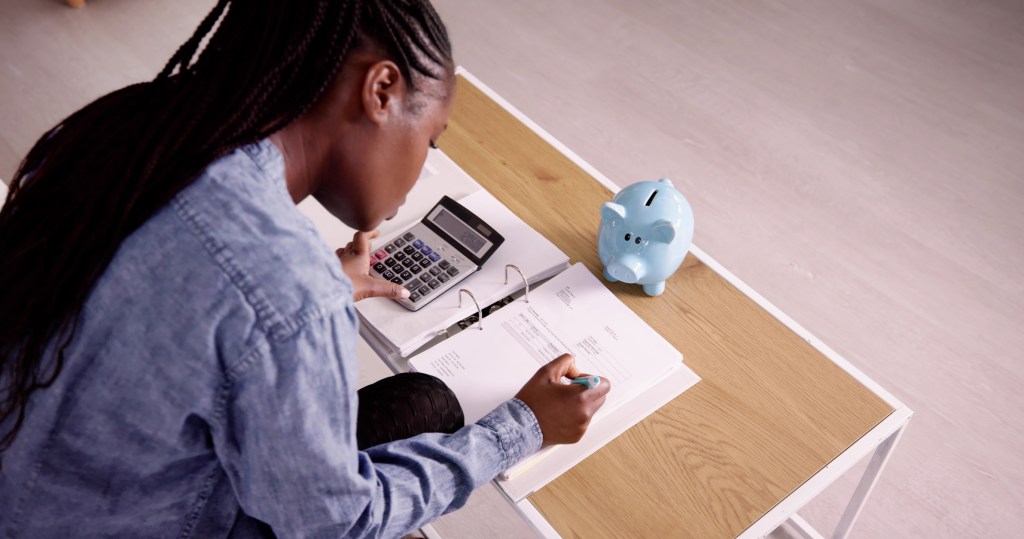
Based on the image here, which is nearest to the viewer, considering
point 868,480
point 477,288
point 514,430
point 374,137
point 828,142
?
point 374,137

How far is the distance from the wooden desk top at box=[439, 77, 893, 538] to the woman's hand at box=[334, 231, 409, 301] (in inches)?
9.9

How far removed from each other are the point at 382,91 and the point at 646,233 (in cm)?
47

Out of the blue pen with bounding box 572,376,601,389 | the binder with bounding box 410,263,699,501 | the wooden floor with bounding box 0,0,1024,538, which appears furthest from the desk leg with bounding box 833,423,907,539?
the blue pen with bounding box 572,376,601,389

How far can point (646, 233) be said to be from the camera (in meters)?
1.11

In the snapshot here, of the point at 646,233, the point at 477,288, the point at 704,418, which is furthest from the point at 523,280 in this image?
the point at 704,418

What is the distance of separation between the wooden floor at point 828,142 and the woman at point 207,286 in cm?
87

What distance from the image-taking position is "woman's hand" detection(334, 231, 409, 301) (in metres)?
1.10

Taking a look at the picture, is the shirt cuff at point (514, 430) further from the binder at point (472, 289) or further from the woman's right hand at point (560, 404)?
the binder at point (472, 289)

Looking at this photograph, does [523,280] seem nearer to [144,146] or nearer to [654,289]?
[654,289]

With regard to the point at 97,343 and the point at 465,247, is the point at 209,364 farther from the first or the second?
the point at 465,247

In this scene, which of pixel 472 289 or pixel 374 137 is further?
pixel 472 289

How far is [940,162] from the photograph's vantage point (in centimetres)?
234

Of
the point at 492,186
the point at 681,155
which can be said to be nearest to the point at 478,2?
the point at 681,155

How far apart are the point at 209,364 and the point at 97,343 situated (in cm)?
9
